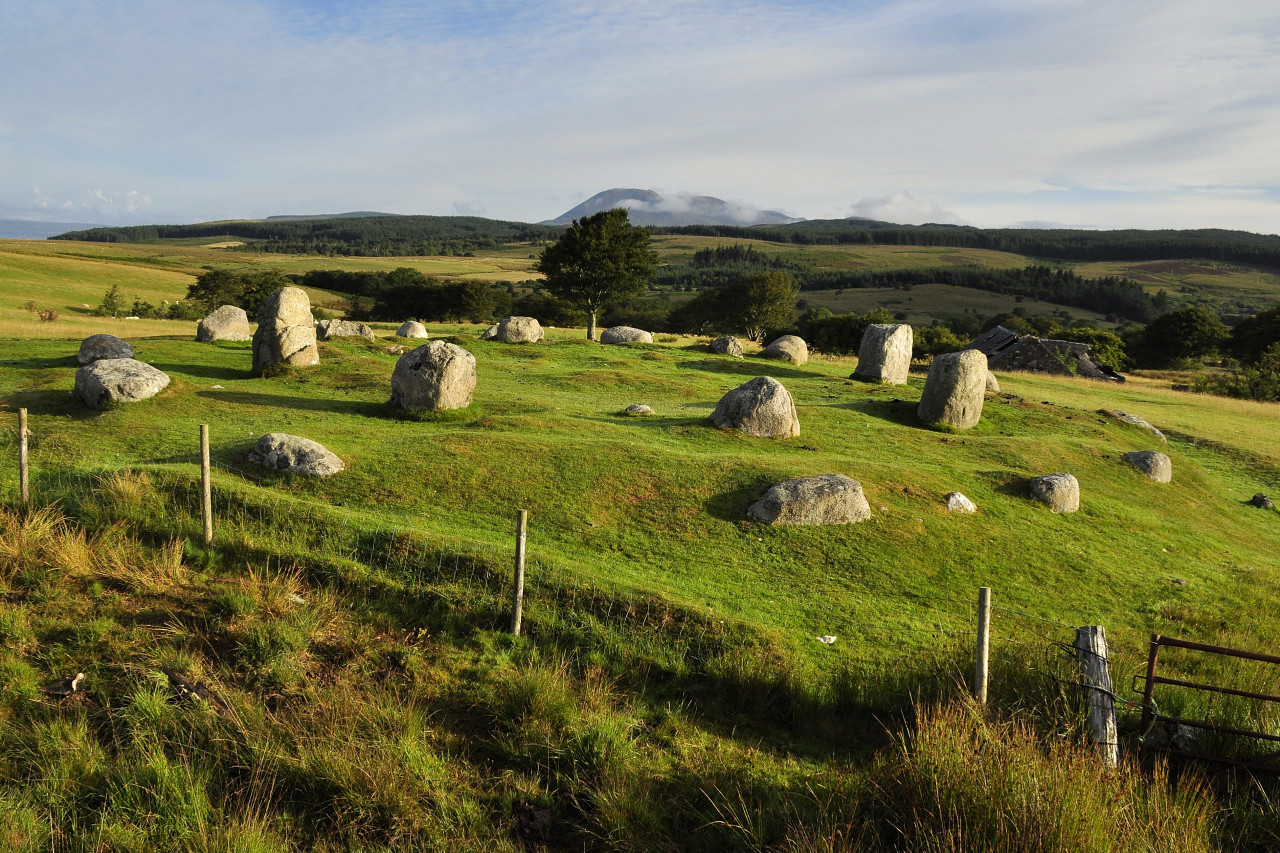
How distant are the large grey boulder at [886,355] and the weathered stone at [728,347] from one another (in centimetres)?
928

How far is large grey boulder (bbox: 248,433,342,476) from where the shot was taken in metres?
15.8

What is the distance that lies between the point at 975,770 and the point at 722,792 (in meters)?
2.42

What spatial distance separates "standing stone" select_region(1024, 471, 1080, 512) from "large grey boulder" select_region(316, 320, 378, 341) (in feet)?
101

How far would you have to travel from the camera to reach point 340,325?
3984 centimetres

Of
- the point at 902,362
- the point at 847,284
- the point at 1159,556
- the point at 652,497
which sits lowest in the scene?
the point at 1159,556

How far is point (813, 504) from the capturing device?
15.9 metres

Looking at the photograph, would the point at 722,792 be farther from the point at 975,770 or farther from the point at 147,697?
the point at 147,697

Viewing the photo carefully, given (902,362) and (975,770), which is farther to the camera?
(902,362)

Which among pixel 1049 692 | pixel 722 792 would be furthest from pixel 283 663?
pixel 1049 692

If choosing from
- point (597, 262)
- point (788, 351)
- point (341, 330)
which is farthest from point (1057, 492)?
point (597, 262)

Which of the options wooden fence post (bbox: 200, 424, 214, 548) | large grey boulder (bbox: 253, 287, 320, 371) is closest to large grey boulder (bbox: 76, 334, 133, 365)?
large grey boulder (bbox: 253, 287, 320, 371)

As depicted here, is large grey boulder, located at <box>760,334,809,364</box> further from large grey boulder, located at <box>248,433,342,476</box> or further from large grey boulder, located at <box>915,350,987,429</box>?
large grey boulder, located at <box>248,433,342,476</box>

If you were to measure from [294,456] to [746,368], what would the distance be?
26.7 m

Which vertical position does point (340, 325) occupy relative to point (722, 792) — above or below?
above
